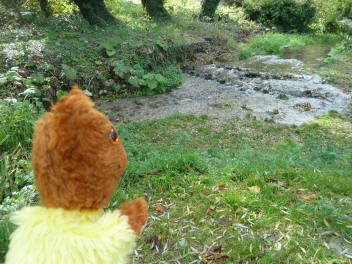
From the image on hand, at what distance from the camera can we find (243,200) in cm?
282

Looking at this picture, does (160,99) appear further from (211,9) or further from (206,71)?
(211,9)

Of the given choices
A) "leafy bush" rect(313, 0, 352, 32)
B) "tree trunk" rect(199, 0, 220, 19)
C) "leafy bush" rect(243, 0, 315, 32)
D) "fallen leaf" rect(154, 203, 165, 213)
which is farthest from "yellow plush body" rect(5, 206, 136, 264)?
"leafy bush" rect(313, 0, 352, 32)

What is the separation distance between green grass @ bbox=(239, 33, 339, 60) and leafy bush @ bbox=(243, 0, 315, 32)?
1.46m

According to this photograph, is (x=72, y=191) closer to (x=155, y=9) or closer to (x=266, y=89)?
(x=266, y=89)

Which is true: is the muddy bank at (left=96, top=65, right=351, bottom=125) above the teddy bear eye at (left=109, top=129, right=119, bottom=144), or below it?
below

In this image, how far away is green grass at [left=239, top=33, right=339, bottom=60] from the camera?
1304 centimetres

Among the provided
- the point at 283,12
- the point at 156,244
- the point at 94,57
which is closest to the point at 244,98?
the point at 94,57

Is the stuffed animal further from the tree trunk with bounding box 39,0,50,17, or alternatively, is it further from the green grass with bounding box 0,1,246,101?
the tree trunk with bounding box 39,0,50,17

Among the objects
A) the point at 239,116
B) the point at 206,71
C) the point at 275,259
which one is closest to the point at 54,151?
the point at 275,259

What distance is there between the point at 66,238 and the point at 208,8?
16.9 meters

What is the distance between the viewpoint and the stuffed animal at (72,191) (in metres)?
1.18

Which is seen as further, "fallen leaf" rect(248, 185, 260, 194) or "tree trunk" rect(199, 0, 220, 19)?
"tree trunk" rect(199, 0, 220, 19)

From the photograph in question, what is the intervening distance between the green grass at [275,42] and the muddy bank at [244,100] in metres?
4.06

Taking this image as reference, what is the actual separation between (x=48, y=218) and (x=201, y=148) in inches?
140
